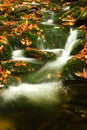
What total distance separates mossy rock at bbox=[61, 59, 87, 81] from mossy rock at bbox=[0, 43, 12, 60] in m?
2.37

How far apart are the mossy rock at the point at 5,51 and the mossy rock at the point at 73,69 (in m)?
2.37

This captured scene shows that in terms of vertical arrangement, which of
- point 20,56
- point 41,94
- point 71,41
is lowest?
point 41,94

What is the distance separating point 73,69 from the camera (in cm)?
794

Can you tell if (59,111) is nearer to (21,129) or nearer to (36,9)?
(21,129)

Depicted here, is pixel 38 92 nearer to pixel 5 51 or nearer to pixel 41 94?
pixel 41 94

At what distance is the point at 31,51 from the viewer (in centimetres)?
975

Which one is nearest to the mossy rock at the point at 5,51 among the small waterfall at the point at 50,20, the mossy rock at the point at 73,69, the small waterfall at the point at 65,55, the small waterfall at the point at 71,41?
the small waterfall at the point at 65,55

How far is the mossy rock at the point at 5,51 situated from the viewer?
9253 mm

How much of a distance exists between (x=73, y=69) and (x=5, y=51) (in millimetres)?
2773

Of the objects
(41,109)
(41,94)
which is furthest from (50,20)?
(41,109)

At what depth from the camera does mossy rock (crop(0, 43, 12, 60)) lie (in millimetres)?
9253

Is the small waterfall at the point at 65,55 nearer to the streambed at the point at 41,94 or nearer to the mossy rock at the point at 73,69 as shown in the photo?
the streambed at the point at 41,94

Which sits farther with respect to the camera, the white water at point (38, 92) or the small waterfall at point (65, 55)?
the small waterfall at point (65, 55)

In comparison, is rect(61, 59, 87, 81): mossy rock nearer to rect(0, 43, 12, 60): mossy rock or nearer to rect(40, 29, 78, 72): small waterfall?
rect(40, 29, 78, 72): small waterfall
